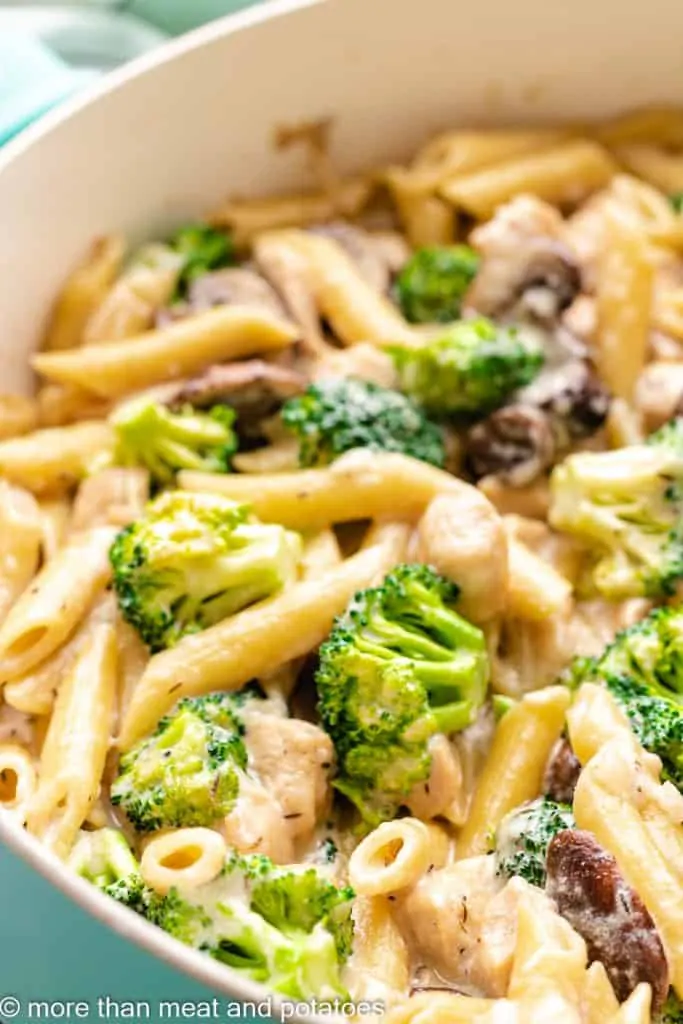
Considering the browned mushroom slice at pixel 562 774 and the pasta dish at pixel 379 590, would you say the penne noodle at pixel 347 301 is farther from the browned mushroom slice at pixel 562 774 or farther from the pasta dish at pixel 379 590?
the browned mushroom slice at pixel 562 774

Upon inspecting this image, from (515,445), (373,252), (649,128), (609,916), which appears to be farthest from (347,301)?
(609,916)

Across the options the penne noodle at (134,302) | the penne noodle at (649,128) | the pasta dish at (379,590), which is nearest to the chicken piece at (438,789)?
the pasta dish at (379,590)

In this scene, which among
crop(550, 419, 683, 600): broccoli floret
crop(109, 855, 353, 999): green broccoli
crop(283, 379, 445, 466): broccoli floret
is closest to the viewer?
crop(109, 855, 353, 999): green broccoli

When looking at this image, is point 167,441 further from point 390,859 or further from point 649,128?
point 649,128

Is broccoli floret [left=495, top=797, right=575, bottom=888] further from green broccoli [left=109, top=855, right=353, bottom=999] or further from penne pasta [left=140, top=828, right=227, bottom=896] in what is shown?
penne pasta [left=140, top=828, right=227, bottom=896]

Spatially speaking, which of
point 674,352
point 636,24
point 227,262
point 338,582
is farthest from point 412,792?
point 636,24

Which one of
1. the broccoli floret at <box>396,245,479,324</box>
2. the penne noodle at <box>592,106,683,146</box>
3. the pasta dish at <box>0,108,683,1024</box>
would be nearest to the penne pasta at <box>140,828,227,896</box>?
the pasta dish at <box>0,108,683,1024</box>

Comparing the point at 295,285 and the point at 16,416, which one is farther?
the point at 295,285
